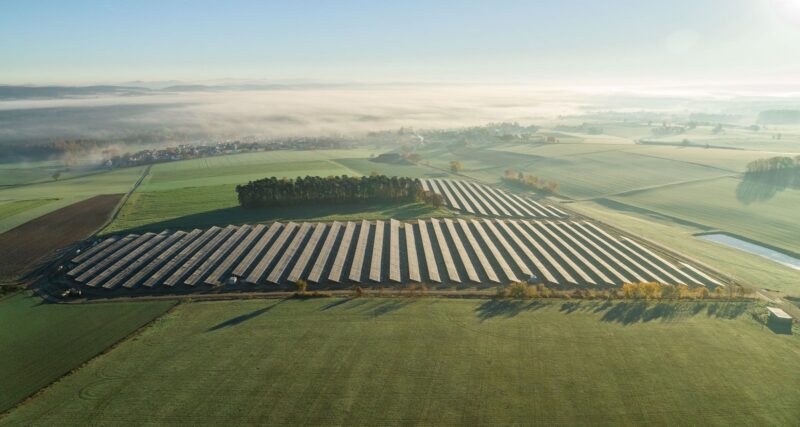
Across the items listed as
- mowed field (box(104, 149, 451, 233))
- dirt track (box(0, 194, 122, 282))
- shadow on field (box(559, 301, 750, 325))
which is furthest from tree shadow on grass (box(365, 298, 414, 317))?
dirt track (box(0, 194, 122, 282))

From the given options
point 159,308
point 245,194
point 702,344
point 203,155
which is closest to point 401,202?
point 245,194

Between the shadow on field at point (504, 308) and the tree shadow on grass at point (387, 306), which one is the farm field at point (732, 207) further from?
the tree shadow on grass at point (387, 306)

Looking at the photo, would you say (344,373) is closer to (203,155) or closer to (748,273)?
(748,273)

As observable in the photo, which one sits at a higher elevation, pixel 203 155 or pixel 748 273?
pixel 203 155

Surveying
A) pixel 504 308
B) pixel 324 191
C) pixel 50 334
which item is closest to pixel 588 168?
pixel 324 191

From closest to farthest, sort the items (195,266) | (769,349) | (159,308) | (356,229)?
(769,349), (159,308), (195,266), (356,229)

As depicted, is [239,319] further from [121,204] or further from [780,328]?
[121,204]
